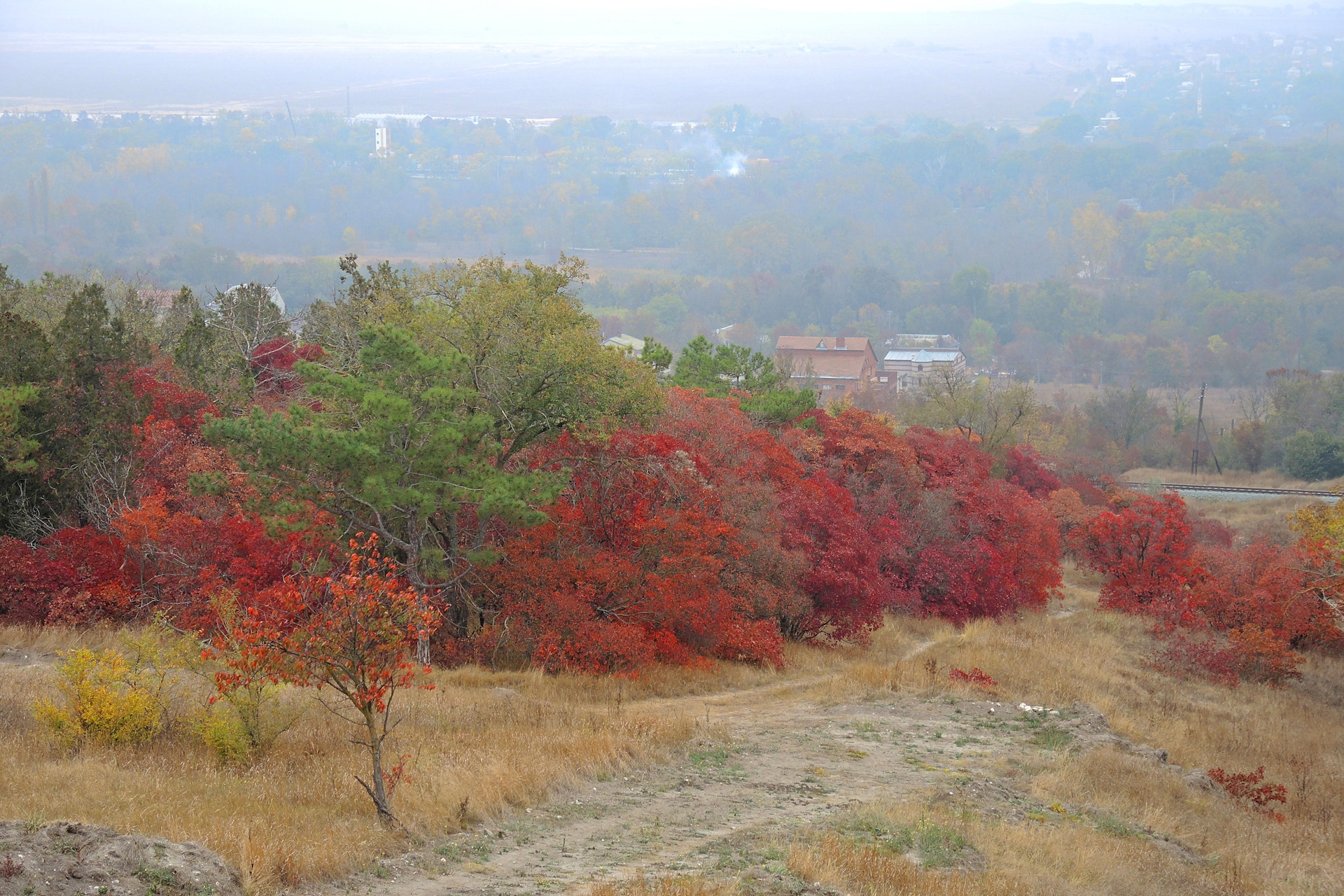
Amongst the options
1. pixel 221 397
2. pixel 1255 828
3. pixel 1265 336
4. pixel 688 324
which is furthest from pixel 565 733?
pixel 1265 336

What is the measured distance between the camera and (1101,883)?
41.3ft

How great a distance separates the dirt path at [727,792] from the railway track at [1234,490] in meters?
55.4

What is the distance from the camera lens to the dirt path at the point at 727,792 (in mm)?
10719

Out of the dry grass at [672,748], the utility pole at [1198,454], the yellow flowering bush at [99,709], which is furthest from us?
the utility pole at [1198,454]

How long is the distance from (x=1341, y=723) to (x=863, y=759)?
56.4 feet

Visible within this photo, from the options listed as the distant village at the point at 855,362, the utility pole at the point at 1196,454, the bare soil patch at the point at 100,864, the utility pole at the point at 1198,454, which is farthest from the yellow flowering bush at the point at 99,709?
the distant village at the point at 855,362

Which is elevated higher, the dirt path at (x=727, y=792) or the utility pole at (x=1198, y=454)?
the dirt path at (x=727, y=792)

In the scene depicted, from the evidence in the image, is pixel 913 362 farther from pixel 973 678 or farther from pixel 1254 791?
pixel 1254 791

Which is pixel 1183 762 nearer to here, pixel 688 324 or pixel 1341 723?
pixel 1341 723

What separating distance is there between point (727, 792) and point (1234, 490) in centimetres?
7020

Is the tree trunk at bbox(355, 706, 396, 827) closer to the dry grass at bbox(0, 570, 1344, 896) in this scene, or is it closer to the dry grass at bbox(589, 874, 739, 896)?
the dry grass at bbox(0, 570, 1344, 896)

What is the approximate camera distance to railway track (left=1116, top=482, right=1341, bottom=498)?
7144cm

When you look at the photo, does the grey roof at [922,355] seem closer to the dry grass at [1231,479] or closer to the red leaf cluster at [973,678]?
the dry grass at [1231,479]

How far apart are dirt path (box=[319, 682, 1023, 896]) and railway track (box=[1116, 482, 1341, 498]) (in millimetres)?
55388
